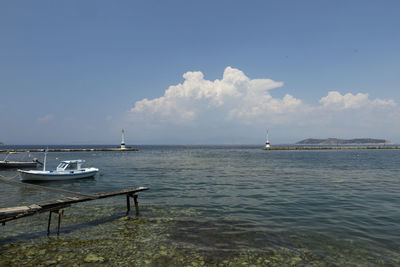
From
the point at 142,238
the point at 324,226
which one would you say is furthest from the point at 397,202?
the point at 142,238

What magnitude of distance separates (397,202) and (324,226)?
11.1 m

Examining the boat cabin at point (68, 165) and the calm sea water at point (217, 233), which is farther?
the boat cabin at point (68, 165)

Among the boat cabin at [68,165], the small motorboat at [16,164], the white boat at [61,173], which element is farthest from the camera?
the small motorboat at [16,164]

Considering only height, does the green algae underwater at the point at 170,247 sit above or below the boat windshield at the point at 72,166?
below

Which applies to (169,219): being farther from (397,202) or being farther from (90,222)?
(397,202)

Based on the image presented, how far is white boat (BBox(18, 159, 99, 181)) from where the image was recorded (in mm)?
30891

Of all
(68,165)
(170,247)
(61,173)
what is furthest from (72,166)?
(170,247)

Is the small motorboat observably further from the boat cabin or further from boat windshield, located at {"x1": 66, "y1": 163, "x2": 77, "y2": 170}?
boat windshield, located at {"x1": 66, "y1": 163, "x2": 77, "y2": 170}

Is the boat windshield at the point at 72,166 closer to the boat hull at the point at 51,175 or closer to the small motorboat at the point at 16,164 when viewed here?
the boat hull at the point at 51,175

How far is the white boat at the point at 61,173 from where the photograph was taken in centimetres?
3089

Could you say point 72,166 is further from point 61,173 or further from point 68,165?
point 61,173

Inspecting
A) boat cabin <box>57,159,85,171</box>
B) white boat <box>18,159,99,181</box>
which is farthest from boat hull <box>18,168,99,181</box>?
boat cabin <box>57,159,85,171</box>

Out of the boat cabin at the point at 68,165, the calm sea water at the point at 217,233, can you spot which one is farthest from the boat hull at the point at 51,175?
the calm sea water at the point at 217,233

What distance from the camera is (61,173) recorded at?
32125mm
